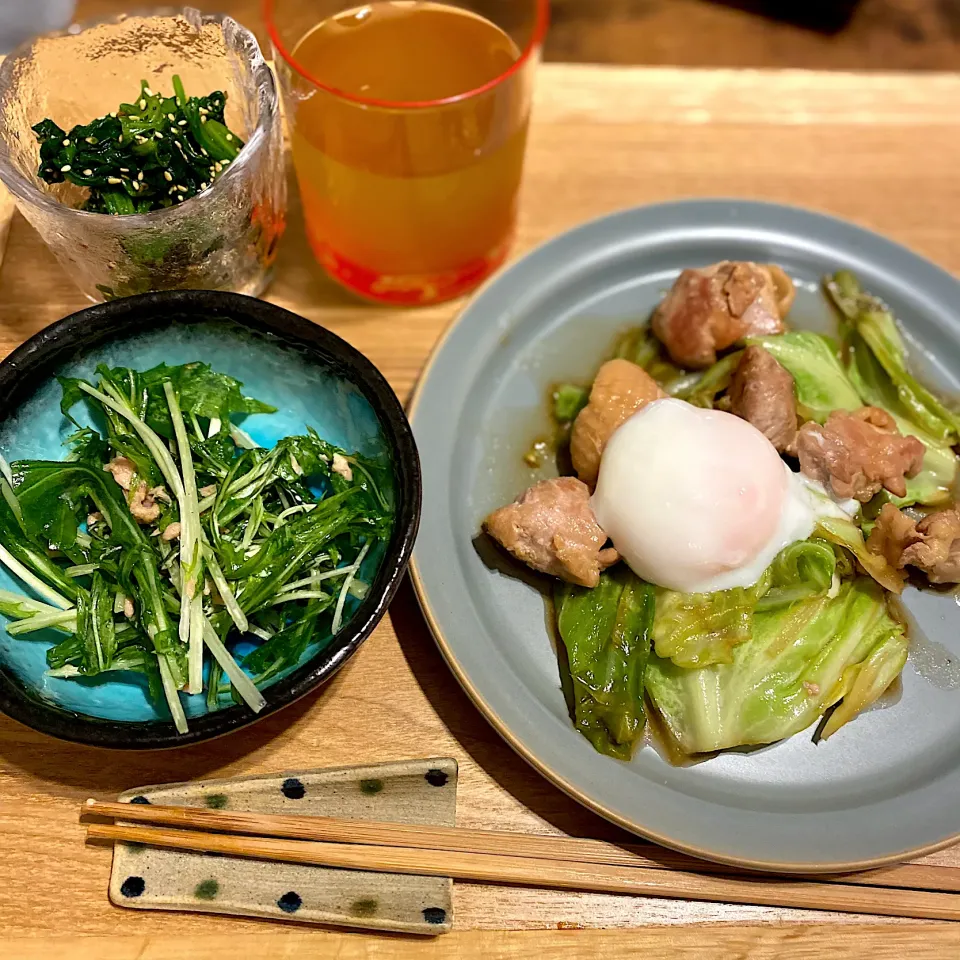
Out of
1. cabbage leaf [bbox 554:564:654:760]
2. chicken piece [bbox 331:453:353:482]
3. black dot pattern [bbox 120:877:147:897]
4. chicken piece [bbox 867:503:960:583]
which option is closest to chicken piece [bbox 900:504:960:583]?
chicken piece [bbox 867:503:960:583]

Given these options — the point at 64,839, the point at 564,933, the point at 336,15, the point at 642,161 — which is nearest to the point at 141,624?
the point at 64,839

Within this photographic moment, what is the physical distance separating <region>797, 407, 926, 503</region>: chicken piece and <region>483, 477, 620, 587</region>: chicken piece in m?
0.49

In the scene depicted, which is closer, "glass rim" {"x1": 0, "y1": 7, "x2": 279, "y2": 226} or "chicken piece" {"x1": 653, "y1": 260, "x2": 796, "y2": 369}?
"glass rim" {"x1": 0, "y1": 7, "x2": 279, "y2": 226}

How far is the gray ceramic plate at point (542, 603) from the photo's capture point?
1485 millimetres

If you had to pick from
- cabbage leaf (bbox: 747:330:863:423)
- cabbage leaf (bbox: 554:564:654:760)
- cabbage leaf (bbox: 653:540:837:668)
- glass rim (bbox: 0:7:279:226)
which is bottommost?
cabbage leaf (bbox: 554:564:654:760)

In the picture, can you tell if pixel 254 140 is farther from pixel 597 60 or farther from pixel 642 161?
pixel 597 60

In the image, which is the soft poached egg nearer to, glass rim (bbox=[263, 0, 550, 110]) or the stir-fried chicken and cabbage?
the stir-fried chicken and cabbage

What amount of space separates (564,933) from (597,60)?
284 cm

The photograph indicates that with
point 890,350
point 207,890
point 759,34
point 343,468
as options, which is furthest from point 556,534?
point 759,34

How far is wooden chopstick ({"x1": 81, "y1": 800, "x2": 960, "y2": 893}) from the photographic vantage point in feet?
4.74

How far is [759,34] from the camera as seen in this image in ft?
10.6

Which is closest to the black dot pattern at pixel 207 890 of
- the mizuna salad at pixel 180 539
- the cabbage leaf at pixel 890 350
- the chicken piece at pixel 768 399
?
the mizuna salad at pixel 180 539

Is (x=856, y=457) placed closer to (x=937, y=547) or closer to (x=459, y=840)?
(x=937, y=547)

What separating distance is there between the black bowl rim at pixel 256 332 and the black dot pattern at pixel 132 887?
32 centimetres
